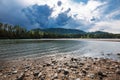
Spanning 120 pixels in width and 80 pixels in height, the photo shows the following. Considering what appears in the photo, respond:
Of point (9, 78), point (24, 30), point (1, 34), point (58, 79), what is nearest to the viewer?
point (58, 79)

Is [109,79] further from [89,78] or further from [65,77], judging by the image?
[65,77]

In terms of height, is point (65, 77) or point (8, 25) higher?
point (8, 25)

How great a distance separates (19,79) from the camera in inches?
517

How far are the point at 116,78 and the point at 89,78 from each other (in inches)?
96.7

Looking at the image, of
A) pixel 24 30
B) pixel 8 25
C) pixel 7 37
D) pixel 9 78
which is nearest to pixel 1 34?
pixel 7 37

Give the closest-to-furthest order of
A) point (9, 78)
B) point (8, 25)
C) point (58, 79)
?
point (58, 79), point (9, 78), point (8, 25)

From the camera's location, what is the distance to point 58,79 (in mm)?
12719

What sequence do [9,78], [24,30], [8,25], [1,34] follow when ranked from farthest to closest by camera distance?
[24,30], [8,25], [1,34], [9,78]

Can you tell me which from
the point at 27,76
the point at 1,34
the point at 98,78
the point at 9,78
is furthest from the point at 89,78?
the point at 1,34

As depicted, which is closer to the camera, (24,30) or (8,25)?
(8,25)

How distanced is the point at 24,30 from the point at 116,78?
603 feet

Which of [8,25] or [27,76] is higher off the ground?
[8,25]

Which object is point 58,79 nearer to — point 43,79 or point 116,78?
point 43,79

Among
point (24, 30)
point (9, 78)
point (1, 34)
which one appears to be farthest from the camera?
point (24, 30)
